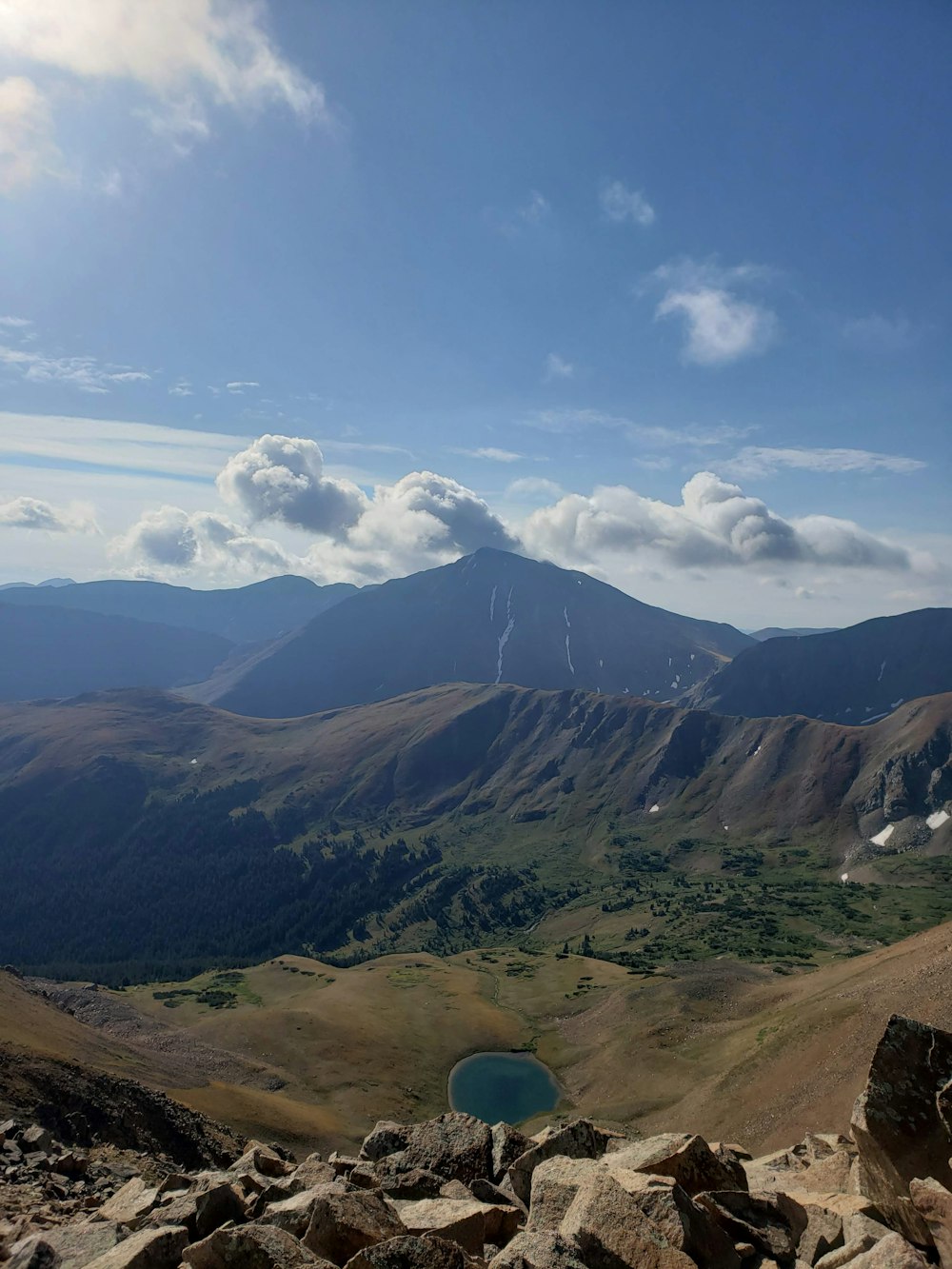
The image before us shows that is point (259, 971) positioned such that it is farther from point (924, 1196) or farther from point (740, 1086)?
point (924, 1196)

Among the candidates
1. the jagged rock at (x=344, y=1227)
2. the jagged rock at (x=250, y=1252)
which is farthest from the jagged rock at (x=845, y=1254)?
the jagged rock at (x=250, y=1252)

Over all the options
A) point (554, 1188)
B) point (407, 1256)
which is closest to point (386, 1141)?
point (554, 1188)

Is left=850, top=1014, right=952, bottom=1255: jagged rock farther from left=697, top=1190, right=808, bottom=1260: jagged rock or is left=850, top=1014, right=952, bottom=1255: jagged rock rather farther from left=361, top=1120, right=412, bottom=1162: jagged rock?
left=361, top=1120, right=412, bottom=1162: jagged rock

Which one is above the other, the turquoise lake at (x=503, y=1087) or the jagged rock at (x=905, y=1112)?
the jagged rock at (x=905, y=1112)

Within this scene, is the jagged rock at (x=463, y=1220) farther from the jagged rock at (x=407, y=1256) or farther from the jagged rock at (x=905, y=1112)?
the jagged rock at (x=905, y=1112)

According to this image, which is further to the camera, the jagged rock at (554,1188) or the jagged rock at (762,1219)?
the jagged rock at (554,1188)

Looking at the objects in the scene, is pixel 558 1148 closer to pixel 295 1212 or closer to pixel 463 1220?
pixel 463 1220
